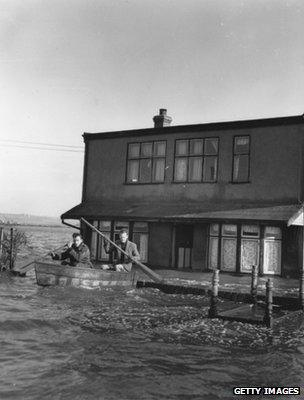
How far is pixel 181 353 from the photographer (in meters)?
10.3

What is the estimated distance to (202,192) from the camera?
72.3ft

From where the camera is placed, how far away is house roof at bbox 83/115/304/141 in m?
20.0

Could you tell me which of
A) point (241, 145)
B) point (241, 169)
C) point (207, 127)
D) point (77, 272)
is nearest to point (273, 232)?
point (241, 169)

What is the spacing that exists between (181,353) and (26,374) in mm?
3304

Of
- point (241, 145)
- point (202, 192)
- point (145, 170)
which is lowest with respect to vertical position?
point (202, 192)

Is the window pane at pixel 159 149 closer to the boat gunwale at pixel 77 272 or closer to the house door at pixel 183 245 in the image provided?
the house door at pixel 183 245

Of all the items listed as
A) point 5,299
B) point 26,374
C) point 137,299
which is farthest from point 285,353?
point 5,299

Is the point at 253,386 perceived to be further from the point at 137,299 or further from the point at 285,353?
the point at 137,299

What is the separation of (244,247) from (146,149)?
23.0 feet

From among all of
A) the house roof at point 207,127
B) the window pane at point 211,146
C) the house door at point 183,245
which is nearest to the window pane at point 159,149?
the house roof at point 207,127

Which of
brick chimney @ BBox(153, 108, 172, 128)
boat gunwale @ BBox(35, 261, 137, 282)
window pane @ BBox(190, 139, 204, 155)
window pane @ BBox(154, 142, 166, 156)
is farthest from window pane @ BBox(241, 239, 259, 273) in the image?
brick chimney @ BBox(153, 108, 172, 128)

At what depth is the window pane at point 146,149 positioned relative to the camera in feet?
77.6

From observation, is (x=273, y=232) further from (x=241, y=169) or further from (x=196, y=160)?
(x=196, y=160)

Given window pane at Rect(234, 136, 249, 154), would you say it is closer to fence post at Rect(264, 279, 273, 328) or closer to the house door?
the house door
